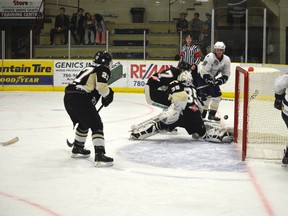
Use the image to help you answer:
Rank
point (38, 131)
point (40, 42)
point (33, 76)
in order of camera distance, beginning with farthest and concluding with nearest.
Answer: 1. point (40, 42)
2. point (33, 76)
3. point (38, 131)

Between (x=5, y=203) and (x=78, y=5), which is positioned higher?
(x=78, y=5)

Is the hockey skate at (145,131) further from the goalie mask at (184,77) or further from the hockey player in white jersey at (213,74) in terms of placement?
the hockey player in white jersey at (213,74)

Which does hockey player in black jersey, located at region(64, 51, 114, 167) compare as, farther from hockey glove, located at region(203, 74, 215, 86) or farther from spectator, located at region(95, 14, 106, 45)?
spectator, located at region(95, 14, 106, 45)

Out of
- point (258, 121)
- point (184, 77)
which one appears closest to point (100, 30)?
point (258, 121)

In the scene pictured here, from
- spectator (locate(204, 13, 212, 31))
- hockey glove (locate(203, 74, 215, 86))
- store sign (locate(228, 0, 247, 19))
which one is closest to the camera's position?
hockey glove (locate(203, 74, 215, 86))

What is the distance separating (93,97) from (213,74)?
10.6 feet

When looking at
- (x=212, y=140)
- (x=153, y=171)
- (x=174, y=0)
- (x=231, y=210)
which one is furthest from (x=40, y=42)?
(x=231, y=210)

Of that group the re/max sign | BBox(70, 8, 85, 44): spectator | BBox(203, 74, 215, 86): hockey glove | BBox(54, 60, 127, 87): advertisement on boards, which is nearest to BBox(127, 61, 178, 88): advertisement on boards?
the re/max sign

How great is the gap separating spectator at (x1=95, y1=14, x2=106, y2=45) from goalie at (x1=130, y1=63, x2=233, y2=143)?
26.5 ft

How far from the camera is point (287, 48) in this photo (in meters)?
12.0

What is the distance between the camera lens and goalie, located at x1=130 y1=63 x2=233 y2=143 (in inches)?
260

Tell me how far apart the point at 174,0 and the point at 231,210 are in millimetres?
11995

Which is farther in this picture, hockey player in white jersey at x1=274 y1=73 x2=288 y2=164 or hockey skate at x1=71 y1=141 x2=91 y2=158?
hockey skate at x1=71 y1=141 x2=91 y2=158

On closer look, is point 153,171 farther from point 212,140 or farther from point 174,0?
point 174,0
